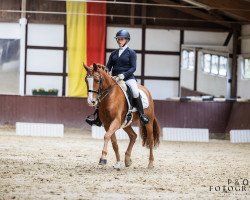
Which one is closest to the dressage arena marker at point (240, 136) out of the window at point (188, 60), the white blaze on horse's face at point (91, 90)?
the window at point (188, 60)

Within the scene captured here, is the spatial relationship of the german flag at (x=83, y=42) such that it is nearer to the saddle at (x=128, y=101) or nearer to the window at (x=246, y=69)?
the window at (x=246, y=69)

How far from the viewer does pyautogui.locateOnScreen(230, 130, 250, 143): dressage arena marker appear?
53.2ft

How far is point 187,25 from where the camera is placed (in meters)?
19.7

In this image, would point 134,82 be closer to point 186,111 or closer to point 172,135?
point 172,135

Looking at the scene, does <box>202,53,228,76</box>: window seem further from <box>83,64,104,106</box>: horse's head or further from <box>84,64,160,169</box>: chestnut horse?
<box>83,64,104,106</box>: horse's head

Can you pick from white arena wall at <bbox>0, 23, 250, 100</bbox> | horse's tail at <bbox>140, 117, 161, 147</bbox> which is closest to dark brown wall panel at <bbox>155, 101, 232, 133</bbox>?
white arena wall at <bbox>0, 23, 250, 100</bbox>

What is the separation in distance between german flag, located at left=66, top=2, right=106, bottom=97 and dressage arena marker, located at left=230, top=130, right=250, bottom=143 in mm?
4901

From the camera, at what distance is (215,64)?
69.7 feet

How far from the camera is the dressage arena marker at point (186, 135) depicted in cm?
1653

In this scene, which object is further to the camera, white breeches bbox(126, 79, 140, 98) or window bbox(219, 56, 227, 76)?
window bbox(219, 56, 227, 76)

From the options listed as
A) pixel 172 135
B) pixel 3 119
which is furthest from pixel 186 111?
pixel 3 119

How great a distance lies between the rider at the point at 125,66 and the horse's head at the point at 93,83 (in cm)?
47

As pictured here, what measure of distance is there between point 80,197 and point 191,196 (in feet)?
3.92

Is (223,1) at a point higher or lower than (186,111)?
higher
